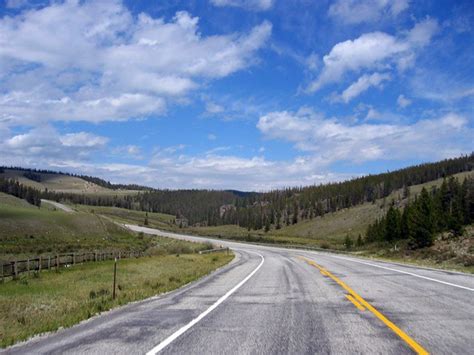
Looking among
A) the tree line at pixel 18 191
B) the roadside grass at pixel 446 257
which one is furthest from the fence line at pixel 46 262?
the tree line at pixel 18 191

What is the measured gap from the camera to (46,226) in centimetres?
7538

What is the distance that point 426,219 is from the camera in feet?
170

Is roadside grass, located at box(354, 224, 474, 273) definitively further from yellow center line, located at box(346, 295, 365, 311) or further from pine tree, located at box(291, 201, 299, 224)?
pine tree, located at box(291, 201, 299, 224)

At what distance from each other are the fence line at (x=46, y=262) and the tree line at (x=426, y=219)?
31.9 metres

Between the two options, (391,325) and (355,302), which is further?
(355,302)

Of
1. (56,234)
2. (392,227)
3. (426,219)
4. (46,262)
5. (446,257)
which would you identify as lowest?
(46,262)

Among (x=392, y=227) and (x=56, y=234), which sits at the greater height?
(x=392, y=227)

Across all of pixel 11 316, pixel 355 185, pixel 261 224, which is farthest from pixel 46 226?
pixel 355 185

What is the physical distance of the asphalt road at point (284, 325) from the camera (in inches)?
277

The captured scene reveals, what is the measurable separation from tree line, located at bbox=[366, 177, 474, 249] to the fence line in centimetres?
3186

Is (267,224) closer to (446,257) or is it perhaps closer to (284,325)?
(446,257)

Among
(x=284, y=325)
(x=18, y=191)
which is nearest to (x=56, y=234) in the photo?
(x=284, y=325)

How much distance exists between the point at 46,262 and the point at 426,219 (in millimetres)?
40466

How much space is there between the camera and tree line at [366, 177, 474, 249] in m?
51.4
